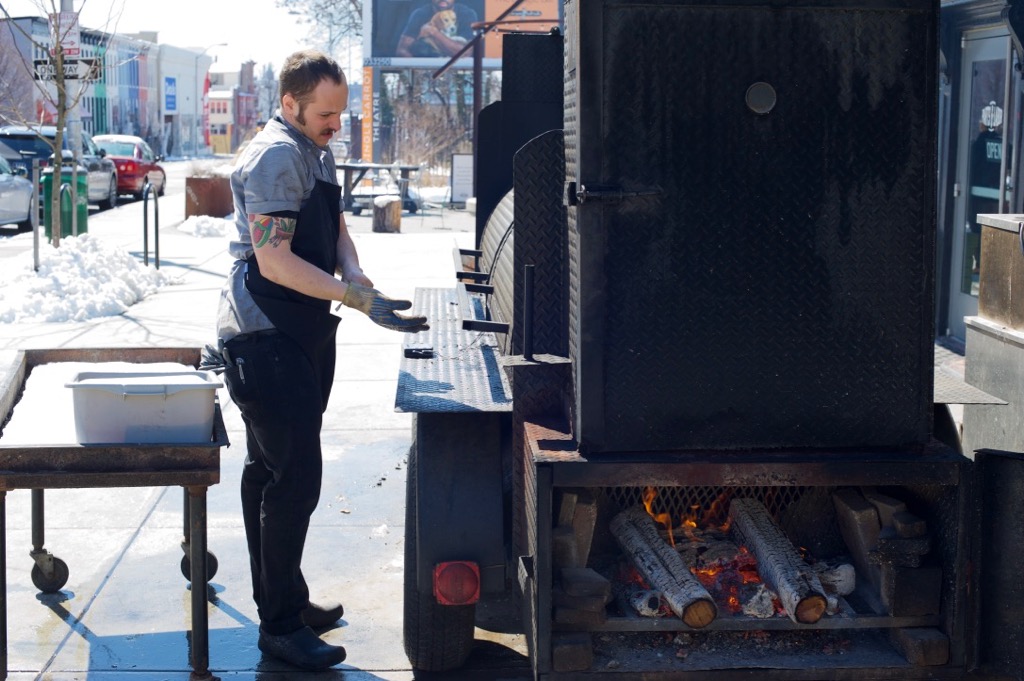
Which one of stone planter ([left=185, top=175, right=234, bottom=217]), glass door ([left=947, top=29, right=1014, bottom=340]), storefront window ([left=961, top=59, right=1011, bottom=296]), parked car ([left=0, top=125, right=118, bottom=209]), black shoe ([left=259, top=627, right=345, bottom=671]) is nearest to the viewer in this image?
black shoe ([left=259, top=627, right=345, bottom=671])

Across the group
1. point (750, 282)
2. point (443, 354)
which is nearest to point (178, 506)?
point (443, 354)

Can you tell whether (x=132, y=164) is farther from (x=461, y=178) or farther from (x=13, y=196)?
(x=13, y=196)

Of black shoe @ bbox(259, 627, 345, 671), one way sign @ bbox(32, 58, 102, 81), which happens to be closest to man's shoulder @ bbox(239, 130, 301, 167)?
black shoe @ bbox(259, 627, 345, 671)

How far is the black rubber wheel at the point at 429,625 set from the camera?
408 centimetres

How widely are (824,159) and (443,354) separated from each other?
1.60 m

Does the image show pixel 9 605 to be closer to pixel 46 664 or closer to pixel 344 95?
pixel 46 664

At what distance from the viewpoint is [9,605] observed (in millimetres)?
4848

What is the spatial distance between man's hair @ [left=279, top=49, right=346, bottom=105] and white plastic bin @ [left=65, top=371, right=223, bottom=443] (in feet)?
3.07

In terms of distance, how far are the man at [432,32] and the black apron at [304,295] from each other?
4129 cm

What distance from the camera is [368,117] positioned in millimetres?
38219

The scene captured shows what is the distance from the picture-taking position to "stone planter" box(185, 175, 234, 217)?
845 inches

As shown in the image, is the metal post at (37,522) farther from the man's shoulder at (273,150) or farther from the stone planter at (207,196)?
the stone planter at (207,196)

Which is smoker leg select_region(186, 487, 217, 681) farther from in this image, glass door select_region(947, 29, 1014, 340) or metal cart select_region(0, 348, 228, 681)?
glass door select_region(947, 29, 1014, 340)

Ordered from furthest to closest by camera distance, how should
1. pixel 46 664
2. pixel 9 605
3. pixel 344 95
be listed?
pixel 9 605, pixel 46 664, pixel 344 95
